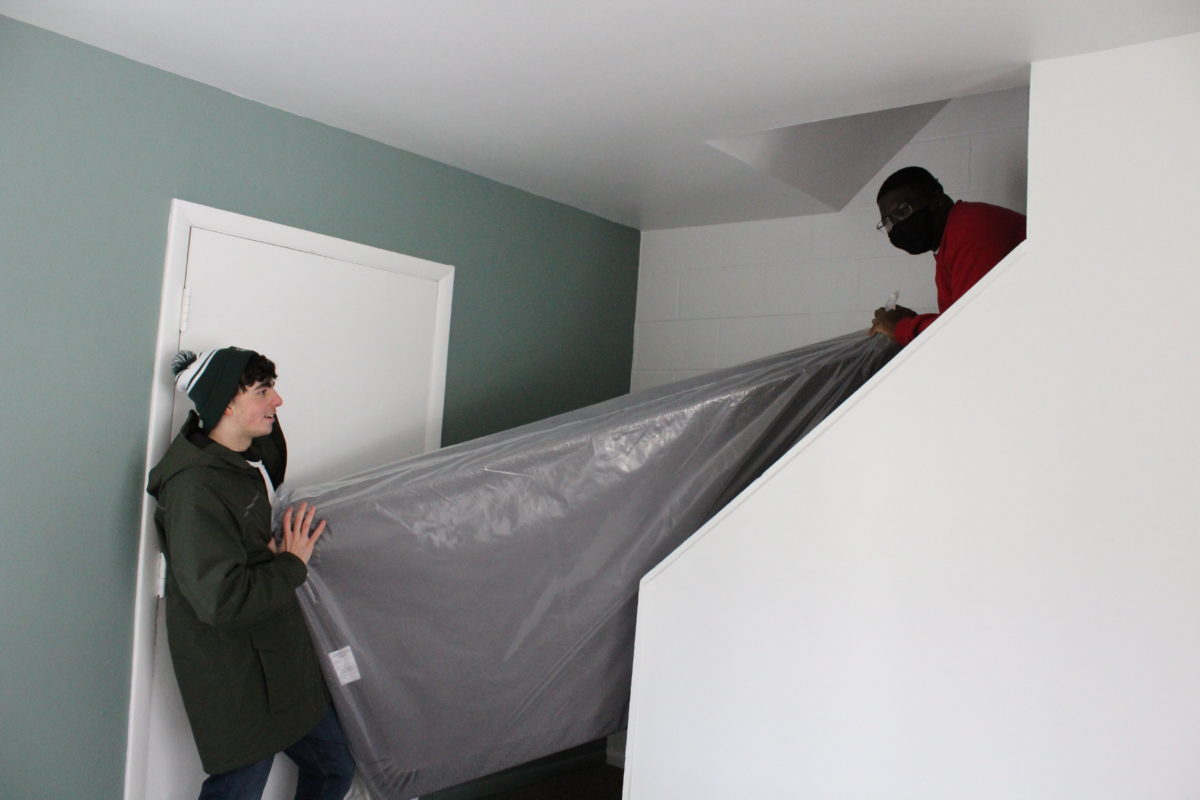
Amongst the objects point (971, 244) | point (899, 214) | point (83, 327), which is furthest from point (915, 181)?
point (83, 327)

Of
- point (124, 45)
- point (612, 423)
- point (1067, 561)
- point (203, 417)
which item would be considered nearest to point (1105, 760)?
point (1067, 561)

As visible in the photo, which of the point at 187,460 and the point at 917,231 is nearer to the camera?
the point at 187,460

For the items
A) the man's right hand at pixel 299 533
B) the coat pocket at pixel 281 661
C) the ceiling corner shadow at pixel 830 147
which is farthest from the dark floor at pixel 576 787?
the ceiling corner shadow at pixel 830 147

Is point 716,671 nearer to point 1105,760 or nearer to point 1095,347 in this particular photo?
point 1105,760

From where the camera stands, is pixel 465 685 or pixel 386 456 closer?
pixel 465 685

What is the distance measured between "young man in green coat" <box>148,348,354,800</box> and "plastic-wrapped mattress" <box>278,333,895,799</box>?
83 mm

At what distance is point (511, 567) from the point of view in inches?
95.7

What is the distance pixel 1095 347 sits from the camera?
1948 millimetres

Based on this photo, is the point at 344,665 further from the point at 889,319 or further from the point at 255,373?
the point at 889,319

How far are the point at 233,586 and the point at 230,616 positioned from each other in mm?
63

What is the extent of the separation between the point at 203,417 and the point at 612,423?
0.99 metres

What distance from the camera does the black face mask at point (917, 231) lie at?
262 centimetres

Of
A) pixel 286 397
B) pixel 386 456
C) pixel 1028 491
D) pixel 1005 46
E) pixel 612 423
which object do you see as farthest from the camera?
pixel 386 456

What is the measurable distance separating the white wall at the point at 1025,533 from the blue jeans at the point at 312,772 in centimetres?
91
